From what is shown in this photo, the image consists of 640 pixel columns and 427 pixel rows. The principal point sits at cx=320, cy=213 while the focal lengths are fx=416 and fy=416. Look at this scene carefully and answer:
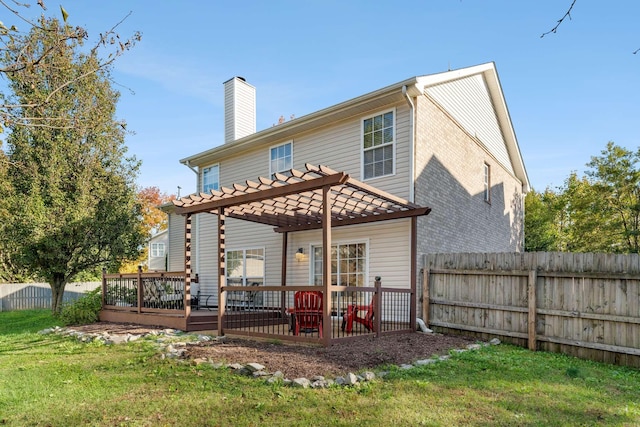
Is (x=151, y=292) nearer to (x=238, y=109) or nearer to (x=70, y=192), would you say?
(x=70, y=192)

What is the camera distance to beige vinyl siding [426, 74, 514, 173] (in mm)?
10812

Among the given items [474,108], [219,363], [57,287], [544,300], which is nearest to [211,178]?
[57,287]

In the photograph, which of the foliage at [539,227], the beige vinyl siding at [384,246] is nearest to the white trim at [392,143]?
the beige vinyl siding at [384,246]

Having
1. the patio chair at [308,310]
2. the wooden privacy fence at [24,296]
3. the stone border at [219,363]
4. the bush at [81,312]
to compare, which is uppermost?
the patio chair at [308,310]

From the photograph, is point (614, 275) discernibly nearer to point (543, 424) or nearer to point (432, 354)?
point (432, 354)

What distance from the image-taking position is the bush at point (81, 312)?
10953 millimetres

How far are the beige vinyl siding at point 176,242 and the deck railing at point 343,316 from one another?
6887mm

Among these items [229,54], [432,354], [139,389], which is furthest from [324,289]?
[229,54]

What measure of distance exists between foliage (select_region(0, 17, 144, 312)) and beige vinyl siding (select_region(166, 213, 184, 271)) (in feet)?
5.39

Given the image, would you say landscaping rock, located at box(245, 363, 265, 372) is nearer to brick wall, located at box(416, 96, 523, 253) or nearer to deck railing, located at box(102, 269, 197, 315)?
deck railing, located at box(102, 269, 197, 315)

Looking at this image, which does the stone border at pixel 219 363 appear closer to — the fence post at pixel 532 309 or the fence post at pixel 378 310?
the fence post at pixel 532 309

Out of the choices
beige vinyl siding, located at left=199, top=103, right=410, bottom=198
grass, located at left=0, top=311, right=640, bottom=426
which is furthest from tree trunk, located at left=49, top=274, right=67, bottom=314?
grass, located at left=0, top=311, right=640, bottom=426

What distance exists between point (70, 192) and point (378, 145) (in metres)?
10.3

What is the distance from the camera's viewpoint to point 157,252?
28.5 meters
